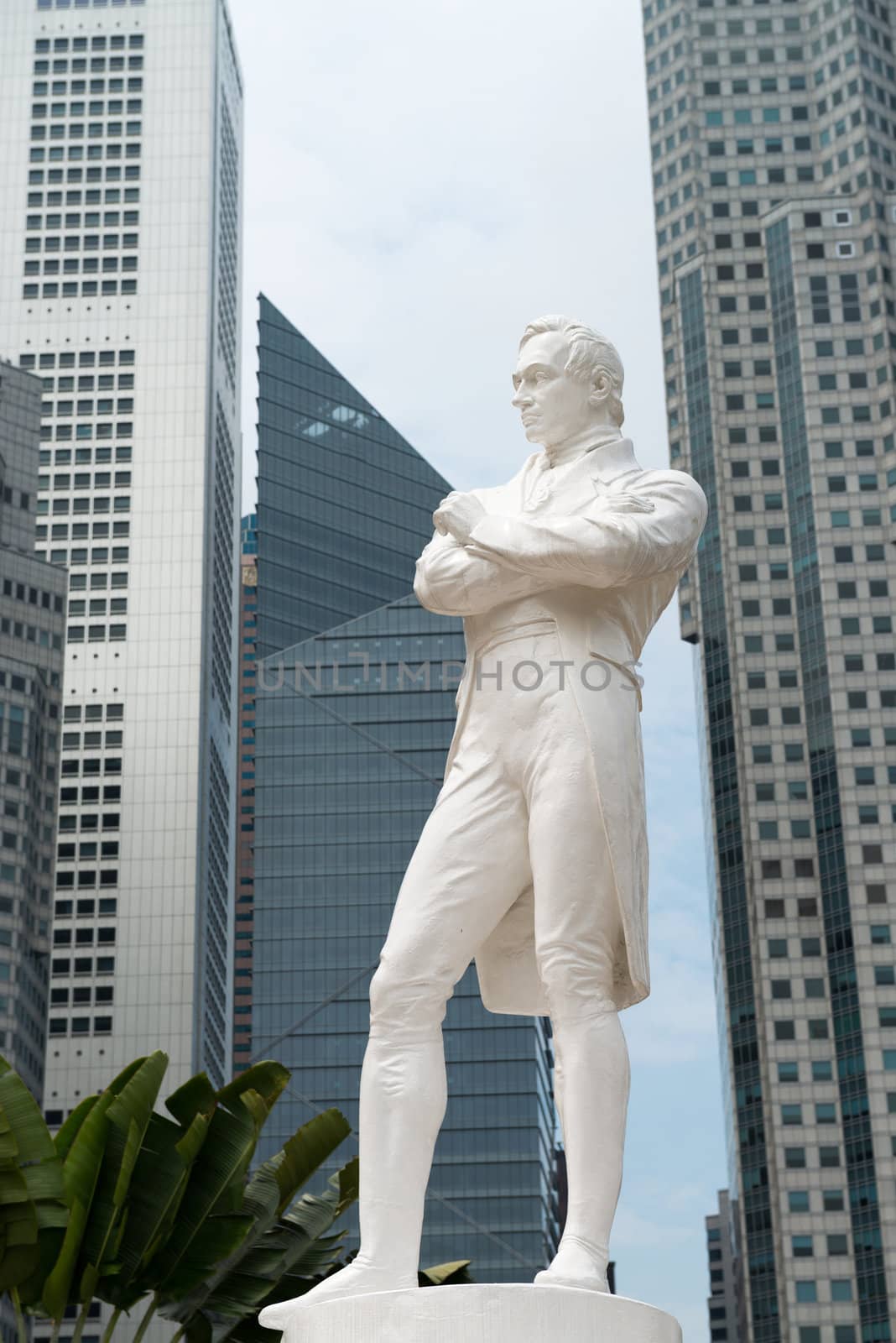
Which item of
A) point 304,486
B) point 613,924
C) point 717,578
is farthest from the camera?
point 304,486

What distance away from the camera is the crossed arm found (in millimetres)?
6602

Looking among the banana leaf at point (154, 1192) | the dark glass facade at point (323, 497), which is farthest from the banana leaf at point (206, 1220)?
the dark glass facade at point (323, 497)

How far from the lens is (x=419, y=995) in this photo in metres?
6.17

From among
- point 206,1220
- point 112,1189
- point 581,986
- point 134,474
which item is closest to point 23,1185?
point 112,1189

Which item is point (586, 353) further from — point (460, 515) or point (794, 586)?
point (794, 586)

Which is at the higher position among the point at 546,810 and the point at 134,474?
the point at 134,474

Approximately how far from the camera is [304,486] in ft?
438

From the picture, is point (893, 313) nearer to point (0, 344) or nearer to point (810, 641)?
point (810, 641)

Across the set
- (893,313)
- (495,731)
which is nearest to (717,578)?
(893,313)

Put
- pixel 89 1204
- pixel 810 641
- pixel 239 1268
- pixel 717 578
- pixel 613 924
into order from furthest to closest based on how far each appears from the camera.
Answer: pixel 717 578
pixel 810 641
pixel 239 1268
pixel 89 1204
pixel 613 924

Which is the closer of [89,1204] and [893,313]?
[89,1204]

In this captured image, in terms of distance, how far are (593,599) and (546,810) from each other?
0.89 meters

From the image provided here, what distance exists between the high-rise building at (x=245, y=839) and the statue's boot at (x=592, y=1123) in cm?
12335

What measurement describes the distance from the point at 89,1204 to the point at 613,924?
685cm
